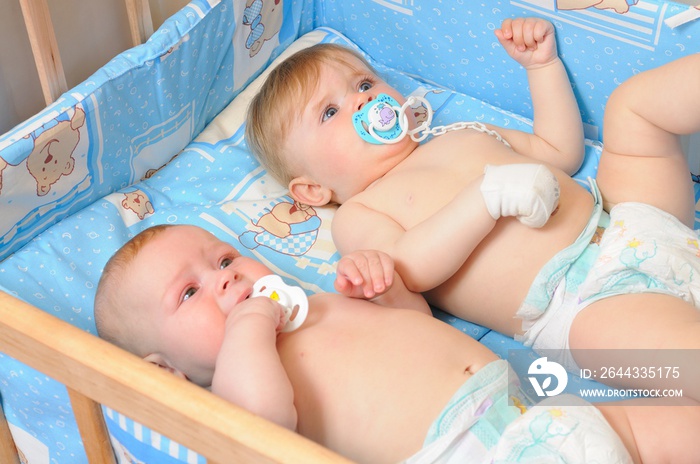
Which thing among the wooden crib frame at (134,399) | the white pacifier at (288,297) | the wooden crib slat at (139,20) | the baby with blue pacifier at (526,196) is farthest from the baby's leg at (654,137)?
the wooden crib slat at (139,20)

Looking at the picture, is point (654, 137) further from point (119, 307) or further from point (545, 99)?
point (119, 307)

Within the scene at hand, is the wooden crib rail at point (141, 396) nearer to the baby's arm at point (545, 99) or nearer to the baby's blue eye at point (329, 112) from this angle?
the baby's blue eye at point (329, 112)

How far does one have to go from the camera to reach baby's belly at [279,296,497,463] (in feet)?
3.26

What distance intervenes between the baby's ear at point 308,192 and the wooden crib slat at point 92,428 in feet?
1.89

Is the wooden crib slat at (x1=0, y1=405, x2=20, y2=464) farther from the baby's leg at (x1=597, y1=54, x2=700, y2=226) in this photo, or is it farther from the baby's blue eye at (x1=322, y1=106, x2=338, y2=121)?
the baby's leg at (x1=597, y1=54, x2=700, y2=226)

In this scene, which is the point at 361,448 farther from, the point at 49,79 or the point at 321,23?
the point at 321,23

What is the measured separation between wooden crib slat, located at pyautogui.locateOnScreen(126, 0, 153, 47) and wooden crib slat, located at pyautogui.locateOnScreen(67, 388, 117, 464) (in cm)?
84

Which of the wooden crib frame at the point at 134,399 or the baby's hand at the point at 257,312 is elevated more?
the wooden crib frame at the point at 134,399

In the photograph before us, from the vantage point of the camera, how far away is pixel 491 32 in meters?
1.56

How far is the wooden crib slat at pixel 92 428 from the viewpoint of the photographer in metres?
0.94

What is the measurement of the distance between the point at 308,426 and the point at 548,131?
0.68m

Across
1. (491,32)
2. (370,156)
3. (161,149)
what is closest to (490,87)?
(491,32)

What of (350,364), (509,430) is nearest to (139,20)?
(350,364)

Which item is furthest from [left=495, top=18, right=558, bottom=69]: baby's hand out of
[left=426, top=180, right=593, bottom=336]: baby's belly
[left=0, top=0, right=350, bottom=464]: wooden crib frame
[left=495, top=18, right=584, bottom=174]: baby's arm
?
[left=0, top=0, right=350, bottom=464]: wooden crib frame
